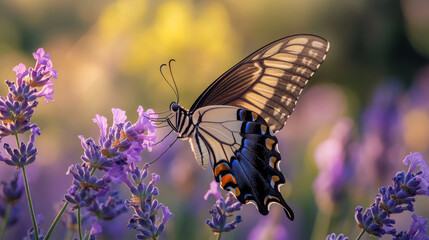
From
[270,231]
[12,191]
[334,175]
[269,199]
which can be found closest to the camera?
[12,191]

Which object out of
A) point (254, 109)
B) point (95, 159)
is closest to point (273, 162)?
point (254, 109)

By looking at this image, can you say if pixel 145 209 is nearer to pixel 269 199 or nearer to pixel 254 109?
pixel 269 199

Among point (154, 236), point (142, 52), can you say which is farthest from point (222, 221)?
point (142, 52)

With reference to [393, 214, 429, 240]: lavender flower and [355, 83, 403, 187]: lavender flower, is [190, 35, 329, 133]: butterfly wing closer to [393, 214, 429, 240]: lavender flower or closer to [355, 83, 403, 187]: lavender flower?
[393, 214, 429, 240]: lavender flower

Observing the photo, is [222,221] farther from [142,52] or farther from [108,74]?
[142,52]

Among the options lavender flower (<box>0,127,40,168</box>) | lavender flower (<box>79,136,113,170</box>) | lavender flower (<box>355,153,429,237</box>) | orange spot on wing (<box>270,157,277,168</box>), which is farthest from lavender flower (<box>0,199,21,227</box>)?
lavender flower (<box>355,153,429,237</box>)

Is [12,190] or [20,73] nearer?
[20,73]

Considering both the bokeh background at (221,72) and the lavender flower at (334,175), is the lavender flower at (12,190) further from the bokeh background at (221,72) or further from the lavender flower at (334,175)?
the lavender flower at (334,175)
